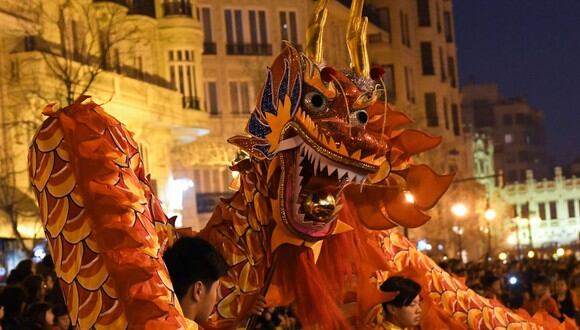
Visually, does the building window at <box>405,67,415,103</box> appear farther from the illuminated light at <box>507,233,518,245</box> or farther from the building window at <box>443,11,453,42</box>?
the illuminated light at <box>507,233,518,245</box>

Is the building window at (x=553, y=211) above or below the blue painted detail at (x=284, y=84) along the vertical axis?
below

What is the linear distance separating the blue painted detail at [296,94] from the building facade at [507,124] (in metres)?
118

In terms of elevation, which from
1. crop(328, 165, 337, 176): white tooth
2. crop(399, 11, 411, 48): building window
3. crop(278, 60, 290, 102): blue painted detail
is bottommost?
crop(328, 165, 337, 176): white tooth

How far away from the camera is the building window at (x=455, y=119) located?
52.0 metres

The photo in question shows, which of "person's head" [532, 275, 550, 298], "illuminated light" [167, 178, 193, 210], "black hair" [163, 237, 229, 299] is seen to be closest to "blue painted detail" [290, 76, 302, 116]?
"black hair" [163, 237, 229, 299]

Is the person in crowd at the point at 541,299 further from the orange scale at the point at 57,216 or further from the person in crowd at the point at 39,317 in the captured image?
the orange scale at the point at 57,216

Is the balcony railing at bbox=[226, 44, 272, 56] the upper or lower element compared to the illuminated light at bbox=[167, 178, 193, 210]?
upper

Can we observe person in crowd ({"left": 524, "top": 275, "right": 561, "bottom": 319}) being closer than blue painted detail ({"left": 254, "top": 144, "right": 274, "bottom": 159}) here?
No

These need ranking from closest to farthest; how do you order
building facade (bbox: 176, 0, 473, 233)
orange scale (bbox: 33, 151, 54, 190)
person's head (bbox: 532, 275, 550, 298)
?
orange scale (bbox: 33, 151, 54, 190) → person's head (bbox: 532, 275, 550, 298) → building facade (bbox: 176, 0, 473, 233)

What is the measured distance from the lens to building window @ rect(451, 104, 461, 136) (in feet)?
171

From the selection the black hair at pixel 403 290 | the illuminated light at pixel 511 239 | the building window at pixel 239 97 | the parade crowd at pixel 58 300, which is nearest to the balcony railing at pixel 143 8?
the building window at pixel 239 97

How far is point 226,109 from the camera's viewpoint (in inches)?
1427

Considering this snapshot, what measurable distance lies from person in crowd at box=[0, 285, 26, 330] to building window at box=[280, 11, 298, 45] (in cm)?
3024

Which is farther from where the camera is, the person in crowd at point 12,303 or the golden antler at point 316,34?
the person in crowd at point 12,303
